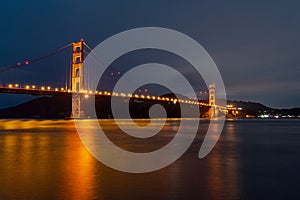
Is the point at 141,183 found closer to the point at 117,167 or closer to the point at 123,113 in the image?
the point at 117,167

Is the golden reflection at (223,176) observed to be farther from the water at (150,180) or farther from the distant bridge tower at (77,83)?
the distant bridge tower at (77,83)

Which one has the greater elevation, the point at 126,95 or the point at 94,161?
the point at 126,95

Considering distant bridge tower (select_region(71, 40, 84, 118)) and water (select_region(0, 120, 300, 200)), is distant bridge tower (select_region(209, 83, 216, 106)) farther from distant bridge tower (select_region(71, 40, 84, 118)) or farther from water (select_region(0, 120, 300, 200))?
water (select_region(0, 120, 300, 200))

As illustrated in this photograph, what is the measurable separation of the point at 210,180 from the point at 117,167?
2.45 m

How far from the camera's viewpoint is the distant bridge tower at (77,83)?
53.4 metres

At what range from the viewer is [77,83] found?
188 feet

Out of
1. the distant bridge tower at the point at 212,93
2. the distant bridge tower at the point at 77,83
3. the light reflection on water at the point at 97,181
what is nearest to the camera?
the light reflection on water at the point at 97,181

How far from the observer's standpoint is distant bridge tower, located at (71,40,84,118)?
53.4 metres

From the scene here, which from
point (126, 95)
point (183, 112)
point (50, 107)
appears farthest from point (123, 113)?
point (126, 95)

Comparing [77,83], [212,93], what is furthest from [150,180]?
[212,93]

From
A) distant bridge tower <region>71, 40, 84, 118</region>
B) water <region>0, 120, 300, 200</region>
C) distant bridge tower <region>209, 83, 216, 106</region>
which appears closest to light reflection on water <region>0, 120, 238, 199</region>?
water <region>0, 120, 300, 200</region>

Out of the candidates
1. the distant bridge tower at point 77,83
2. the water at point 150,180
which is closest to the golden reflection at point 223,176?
the water at point 150,180

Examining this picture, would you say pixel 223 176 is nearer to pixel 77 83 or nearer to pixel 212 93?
pixel 77 83

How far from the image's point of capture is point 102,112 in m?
108
